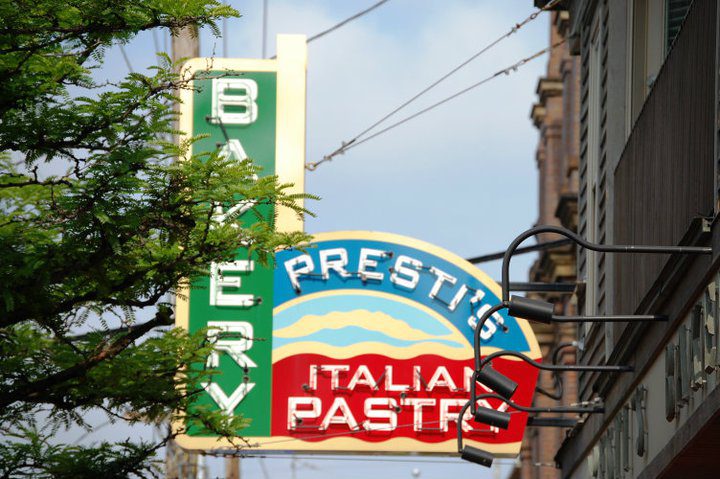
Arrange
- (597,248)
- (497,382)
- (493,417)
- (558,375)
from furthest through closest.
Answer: (558,375) → (493,417) → (497,382) → (597,248)

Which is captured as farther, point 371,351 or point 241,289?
point 241,289

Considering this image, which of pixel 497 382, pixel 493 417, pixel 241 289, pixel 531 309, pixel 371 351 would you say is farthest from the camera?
pixel 241 289

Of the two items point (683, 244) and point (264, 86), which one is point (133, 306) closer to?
point (683, 244)

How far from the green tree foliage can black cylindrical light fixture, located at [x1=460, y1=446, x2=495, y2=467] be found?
2.43m

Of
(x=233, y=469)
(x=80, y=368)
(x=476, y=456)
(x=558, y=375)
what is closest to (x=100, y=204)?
(x=80, y=368)

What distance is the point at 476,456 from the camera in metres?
13.1

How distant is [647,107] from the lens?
11.9 metres

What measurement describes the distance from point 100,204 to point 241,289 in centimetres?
903

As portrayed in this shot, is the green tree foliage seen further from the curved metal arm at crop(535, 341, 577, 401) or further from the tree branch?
the curved metal arm at crop(535, 341, 577, 401)

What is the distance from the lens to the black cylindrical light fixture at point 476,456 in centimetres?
1305

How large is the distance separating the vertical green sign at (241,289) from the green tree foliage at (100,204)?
19.5ft

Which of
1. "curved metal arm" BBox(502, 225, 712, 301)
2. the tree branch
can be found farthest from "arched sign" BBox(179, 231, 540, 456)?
"curved metal arm" BBox(502, 225, 712, 301)

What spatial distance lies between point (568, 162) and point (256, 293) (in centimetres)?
2256

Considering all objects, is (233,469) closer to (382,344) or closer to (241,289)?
(241,289)
